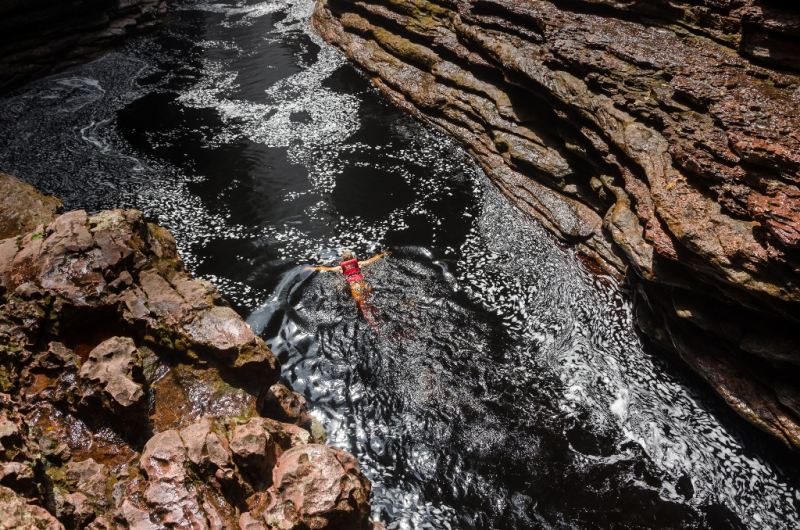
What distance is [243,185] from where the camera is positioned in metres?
14.9

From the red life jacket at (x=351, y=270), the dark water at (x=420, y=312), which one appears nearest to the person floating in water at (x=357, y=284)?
the red life jacket at (x=351, y=270)

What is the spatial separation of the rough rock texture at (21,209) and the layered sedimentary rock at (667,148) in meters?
11.5

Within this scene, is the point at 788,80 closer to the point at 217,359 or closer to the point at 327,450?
the point at 327,450

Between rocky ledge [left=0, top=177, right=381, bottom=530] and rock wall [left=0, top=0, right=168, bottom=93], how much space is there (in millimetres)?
19135

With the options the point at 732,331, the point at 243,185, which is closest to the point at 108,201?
the point at 243,185

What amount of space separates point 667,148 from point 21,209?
13.7 metres

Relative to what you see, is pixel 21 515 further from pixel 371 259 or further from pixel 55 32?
pixel 55 32

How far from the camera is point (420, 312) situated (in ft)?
34.3

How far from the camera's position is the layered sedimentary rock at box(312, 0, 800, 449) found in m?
7.71

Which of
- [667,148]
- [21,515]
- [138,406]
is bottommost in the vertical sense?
[138,406]

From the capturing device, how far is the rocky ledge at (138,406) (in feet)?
16.5

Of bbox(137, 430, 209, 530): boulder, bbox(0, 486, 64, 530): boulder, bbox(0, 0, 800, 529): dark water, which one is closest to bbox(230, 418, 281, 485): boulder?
bbox(137, 430, 209, 530): boulder

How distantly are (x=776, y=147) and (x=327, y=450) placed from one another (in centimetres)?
829

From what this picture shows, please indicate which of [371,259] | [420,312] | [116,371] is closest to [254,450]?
[116,371]
